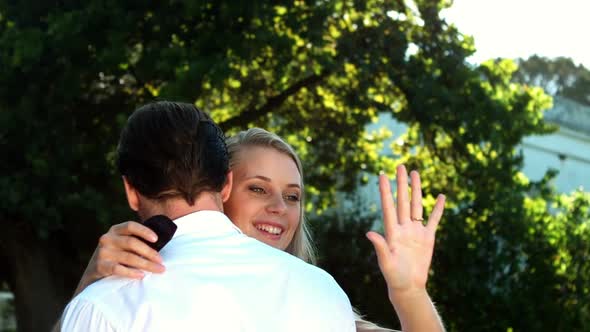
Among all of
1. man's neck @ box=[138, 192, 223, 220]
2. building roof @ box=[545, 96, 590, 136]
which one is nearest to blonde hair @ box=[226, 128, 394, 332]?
man's neck @ box=[138, 192, 223, 220]

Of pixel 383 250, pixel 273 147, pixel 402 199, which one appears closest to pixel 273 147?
pixel 273 147

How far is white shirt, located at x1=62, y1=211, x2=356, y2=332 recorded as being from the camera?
88.0 inches

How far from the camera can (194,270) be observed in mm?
2281

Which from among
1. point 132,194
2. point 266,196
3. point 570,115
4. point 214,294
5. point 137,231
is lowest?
point 214,294

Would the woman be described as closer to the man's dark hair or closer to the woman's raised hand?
the woman's raised hand

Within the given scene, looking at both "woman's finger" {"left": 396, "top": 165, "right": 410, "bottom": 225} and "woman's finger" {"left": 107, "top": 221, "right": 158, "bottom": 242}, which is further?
"woman's finger" {"left": 396, "top": 165, "right": 410, "bottom": 225}

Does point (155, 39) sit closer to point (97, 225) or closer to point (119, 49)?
point (119, 49)

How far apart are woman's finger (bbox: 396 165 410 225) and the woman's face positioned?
4.95 ft

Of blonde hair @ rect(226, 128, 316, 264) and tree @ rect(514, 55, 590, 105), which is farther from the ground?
tree @ rect(514, 55, 590, 105)

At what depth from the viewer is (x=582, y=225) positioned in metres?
15.0

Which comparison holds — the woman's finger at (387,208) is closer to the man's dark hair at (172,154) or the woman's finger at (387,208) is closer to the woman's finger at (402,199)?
→ the woman's finger at (402,199)

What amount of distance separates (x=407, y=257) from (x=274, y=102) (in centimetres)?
1213

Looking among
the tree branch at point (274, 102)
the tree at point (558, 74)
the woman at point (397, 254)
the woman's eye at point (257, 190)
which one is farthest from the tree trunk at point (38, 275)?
A: the tree at point (558, 74)

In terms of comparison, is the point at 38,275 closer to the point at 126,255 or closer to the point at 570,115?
the point at 126,255
